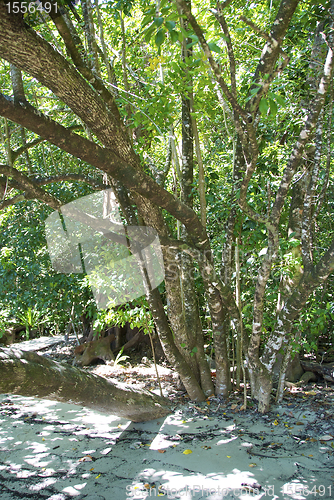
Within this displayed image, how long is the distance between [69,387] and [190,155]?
2.59 m

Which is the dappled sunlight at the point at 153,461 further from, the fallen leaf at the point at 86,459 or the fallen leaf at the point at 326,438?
the fallen leaf at the point at 326,438

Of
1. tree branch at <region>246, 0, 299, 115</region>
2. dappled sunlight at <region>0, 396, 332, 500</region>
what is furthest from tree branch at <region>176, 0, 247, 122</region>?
dappled sunlight at <region>0, 396, 332, 500</region>

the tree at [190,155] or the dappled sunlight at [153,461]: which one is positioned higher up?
the tree at [190,155]

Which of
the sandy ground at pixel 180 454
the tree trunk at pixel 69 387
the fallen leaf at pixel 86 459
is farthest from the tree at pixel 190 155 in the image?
the fallen leaf at pixel 86 459

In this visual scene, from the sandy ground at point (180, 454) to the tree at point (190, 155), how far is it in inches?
15.6

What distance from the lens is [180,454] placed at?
2846 mm

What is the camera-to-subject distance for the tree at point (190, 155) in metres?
2.23

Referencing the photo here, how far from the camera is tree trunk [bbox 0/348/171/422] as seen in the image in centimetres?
203

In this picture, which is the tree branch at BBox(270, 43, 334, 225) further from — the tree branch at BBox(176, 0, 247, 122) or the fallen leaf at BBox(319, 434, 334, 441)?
the fallen leaf at BBox(319, 434, 334, 441)

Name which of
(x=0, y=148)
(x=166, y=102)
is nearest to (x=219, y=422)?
(x=166, y=102)

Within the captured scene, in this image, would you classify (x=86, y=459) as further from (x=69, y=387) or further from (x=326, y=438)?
(x=326, y=438)

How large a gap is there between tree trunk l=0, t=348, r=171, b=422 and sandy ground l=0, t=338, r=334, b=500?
0.22 metres

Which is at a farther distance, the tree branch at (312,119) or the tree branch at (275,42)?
the tree branch at (312,119)

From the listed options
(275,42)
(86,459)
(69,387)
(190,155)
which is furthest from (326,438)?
(275,42)
